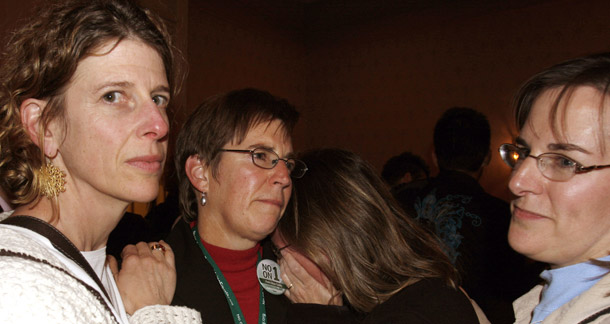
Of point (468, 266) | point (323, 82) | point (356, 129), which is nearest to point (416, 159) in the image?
point (468, 266)

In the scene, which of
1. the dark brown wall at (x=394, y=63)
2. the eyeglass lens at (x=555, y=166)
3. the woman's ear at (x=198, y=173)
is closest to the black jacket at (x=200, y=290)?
the woman's ear at (x=198, y=173)

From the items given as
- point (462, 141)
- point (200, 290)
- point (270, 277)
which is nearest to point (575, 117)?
point (270, 277)

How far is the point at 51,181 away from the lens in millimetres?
1167

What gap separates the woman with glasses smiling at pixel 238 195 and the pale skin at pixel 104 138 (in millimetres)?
614

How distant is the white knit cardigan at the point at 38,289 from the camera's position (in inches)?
33.2

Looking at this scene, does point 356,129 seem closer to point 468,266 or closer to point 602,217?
point 468,266

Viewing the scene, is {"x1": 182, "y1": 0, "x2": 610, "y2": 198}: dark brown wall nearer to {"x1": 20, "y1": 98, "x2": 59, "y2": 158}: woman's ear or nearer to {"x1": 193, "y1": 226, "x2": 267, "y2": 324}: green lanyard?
{"x1": 193, "y1": 226, "x2": 267, "y2": 324}: green lanyard

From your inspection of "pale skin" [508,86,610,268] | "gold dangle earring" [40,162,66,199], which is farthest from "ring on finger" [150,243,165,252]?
"pale skin" [508,86,610,268]

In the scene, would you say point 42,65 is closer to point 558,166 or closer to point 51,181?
point 51,181

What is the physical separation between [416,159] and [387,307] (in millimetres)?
3841

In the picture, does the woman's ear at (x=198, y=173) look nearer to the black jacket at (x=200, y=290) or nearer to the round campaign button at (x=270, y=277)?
the black jacket at (x=200, y=290)

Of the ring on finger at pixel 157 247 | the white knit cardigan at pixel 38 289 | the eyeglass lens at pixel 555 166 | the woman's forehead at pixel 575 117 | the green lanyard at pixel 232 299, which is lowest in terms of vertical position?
the green lanyard at pixel 232 299

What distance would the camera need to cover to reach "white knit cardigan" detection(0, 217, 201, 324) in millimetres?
844

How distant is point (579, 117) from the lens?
4.29ft
